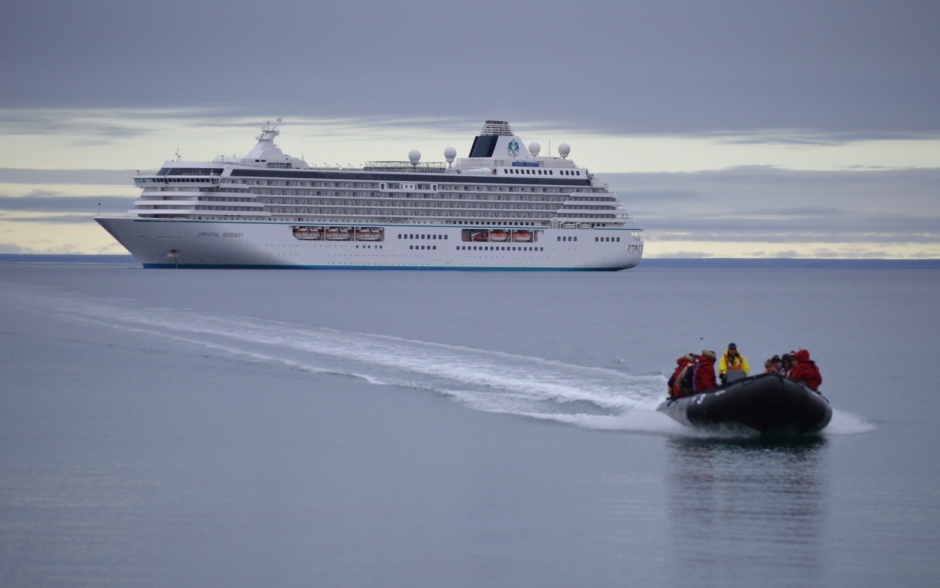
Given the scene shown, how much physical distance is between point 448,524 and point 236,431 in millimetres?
8943

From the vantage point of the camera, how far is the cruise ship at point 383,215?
4454 inches

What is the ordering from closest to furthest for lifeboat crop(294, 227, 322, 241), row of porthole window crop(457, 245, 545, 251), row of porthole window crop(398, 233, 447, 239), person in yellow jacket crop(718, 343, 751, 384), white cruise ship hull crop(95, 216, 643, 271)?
person in yellow jacket crop(718, 343, 751, 384), white cruise ship hull crop(95, 216, 643, 271), lifeboat crop(294, 227, 322, 241), row of porthole window crop(398, 233, 447, 239), row of porthole window crop(457, 245, 545, 251)

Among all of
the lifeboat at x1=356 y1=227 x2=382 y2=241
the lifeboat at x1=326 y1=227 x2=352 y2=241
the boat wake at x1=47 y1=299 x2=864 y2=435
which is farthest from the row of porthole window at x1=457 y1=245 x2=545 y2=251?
the boat wake at x1=47 y1=299 x2=864 y2=435

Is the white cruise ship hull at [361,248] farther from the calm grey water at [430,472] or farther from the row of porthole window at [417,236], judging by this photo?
the calm grey water at [430,472]

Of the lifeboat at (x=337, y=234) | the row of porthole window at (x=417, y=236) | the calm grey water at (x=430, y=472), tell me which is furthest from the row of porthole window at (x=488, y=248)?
the calm grey water at (x=430, y=472)

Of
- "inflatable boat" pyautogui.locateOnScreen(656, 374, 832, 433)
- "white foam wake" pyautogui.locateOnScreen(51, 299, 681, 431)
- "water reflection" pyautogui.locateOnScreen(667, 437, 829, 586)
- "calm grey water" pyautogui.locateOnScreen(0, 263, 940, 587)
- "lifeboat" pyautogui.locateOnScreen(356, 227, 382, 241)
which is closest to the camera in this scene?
"water reflection" pyautogui.locateOnScreen(667, 437, 829, 586)

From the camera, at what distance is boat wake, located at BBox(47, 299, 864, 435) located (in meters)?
27.8

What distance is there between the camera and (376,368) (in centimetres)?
3619

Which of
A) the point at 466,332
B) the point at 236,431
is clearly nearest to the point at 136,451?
the point at 236,431

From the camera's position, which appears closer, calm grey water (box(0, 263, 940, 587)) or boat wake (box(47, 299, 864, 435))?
calm grey water (box(0, 263, 940, 587))

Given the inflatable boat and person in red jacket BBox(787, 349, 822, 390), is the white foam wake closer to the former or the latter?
the inflatable boat

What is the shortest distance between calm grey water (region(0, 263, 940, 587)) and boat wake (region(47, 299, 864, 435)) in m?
0.14

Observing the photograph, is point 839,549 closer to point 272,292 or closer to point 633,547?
point 633,547

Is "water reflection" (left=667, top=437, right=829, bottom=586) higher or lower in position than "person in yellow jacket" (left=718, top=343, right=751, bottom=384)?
lower
